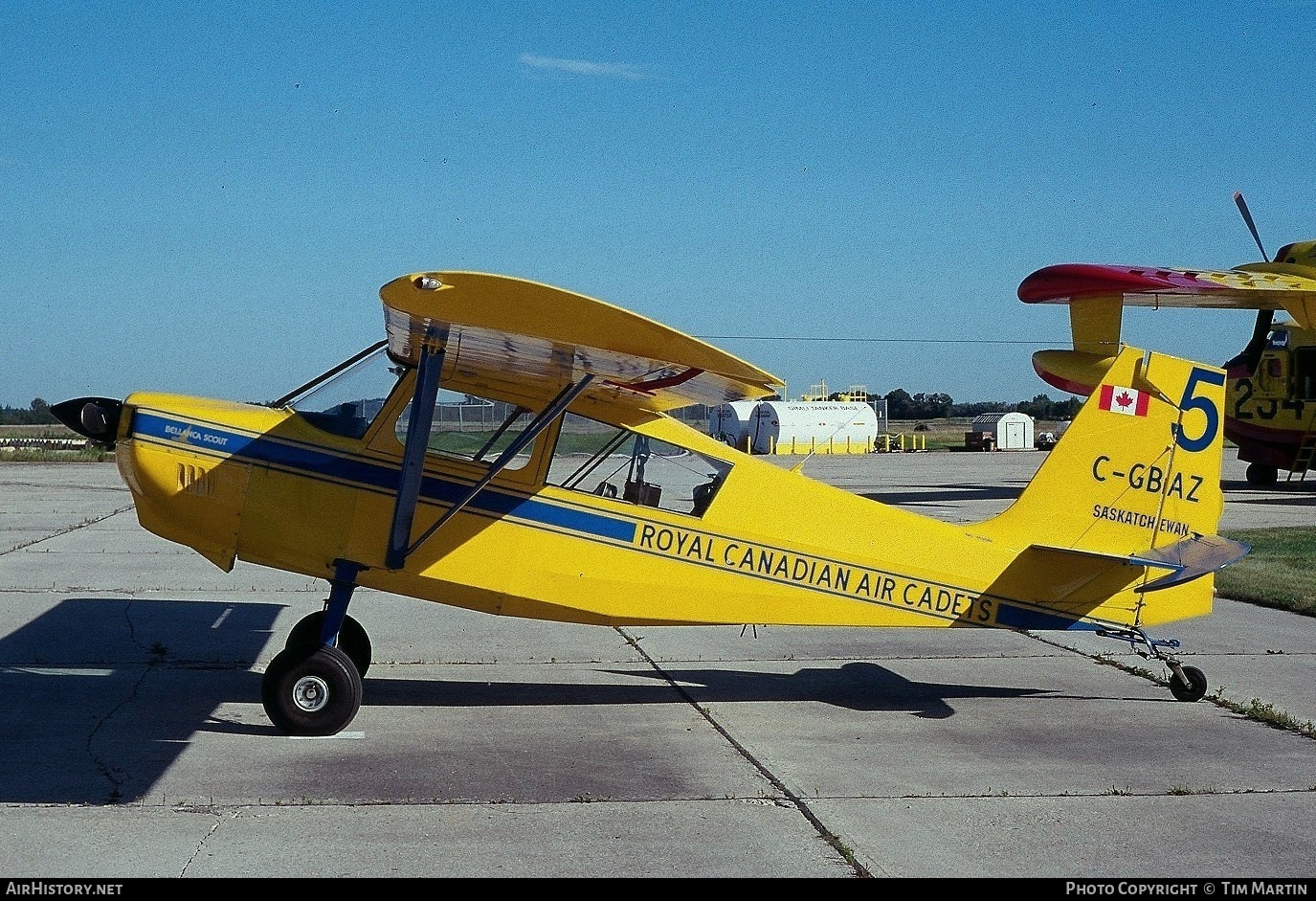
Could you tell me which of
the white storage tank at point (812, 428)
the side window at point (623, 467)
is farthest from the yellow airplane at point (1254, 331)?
the white storage tank at point (812, 428)

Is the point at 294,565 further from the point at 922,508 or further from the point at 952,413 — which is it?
the point at 952,413

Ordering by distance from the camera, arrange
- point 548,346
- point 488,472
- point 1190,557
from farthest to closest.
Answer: point 1190,557, point 488,472, point 548,346

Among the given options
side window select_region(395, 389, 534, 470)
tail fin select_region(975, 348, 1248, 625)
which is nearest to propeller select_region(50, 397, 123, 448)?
side window select_region(395, 389, 534, 470)

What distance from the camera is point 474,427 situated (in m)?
7.82

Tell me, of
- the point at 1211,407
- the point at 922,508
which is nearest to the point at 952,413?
the point at 922,508

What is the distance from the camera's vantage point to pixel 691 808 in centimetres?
587

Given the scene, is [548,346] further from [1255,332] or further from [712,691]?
[1255,332]

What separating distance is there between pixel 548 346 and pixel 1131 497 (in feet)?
13.3

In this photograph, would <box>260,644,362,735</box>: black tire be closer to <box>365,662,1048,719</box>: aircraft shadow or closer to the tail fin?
<box>365,662,1048,719</box>: aircraft shadow

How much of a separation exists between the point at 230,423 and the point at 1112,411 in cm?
555

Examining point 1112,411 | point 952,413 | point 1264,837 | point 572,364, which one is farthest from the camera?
point 952,413

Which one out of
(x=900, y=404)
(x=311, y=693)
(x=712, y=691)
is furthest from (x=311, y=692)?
(x=900, y=404)

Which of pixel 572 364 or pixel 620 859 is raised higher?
pixel 572 364

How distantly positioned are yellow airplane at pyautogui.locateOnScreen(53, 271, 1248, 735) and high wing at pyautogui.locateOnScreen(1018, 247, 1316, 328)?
7612 millimetres
